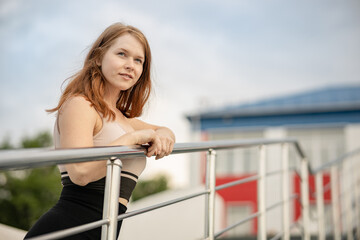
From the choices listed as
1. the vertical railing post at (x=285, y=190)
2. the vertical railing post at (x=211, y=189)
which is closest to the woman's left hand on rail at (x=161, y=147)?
the vertical railing post at (x=211, y=189)

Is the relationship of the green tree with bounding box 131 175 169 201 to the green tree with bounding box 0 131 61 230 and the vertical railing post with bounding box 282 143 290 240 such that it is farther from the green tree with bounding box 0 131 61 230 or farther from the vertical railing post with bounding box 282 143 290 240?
the vertical railing post with bounding box 282 143 290 240

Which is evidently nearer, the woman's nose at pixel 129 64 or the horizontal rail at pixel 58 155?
the horizontal rail at pixel 58 155

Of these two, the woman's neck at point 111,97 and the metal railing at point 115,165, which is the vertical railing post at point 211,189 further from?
the woman's neck at point 111,97

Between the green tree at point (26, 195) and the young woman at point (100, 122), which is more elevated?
the young woman at point (100, 122)

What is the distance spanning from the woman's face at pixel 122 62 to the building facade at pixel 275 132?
1458 cm

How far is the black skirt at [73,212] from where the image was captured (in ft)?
4.28

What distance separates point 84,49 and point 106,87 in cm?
24

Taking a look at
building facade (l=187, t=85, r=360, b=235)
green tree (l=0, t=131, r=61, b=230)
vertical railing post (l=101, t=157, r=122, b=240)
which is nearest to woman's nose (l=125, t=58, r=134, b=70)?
vertical railing post (l=101, t=157, r=122, b=240)

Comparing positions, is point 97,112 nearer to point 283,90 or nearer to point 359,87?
point 283,90

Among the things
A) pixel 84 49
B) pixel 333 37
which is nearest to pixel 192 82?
pixel 333 37

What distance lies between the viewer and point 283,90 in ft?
59.8

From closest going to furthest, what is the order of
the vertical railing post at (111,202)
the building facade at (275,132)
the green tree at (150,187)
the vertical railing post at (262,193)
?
1. the vertical railing post at (111,202)
2. the vertical railing post at (262,193)
3. the building facade at (275,132)
4. the green tree at (150,187)

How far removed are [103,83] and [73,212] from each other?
0.53 meters

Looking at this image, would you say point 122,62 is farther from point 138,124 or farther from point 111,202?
point 111,202
